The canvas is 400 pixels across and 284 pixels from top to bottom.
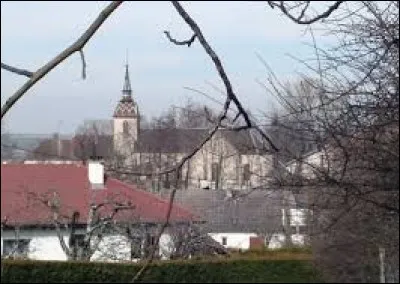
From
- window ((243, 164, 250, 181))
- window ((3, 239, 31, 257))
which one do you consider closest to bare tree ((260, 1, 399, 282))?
window ((243, 164, 250, 181))

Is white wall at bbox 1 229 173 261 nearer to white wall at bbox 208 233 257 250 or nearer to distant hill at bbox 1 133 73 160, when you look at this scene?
white wall at bbox 208 233 257 250

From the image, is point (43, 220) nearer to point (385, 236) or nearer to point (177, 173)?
point (385, 236)

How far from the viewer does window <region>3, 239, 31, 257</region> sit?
24.5m

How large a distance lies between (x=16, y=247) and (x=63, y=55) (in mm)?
23277

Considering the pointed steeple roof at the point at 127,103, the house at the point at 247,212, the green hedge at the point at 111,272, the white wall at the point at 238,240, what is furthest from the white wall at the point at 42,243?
the pointed steeple roof at the point at 127,103

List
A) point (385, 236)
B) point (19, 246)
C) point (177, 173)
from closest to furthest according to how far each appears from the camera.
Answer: point (177, 173) → point (385, 236) → point (19, 246)

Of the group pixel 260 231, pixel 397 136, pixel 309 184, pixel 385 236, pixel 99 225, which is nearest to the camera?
pixel 397 136

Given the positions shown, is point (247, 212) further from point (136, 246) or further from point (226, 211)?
point (136, 246)

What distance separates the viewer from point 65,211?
23.8 metres

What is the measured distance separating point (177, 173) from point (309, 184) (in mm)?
7752

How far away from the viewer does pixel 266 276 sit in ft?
85.3

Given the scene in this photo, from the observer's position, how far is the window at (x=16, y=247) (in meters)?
24.5

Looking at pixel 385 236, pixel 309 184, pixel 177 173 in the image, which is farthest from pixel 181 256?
pixel 177 173

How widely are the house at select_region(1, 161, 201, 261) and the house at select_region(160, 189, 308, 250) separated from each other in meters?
1.90
